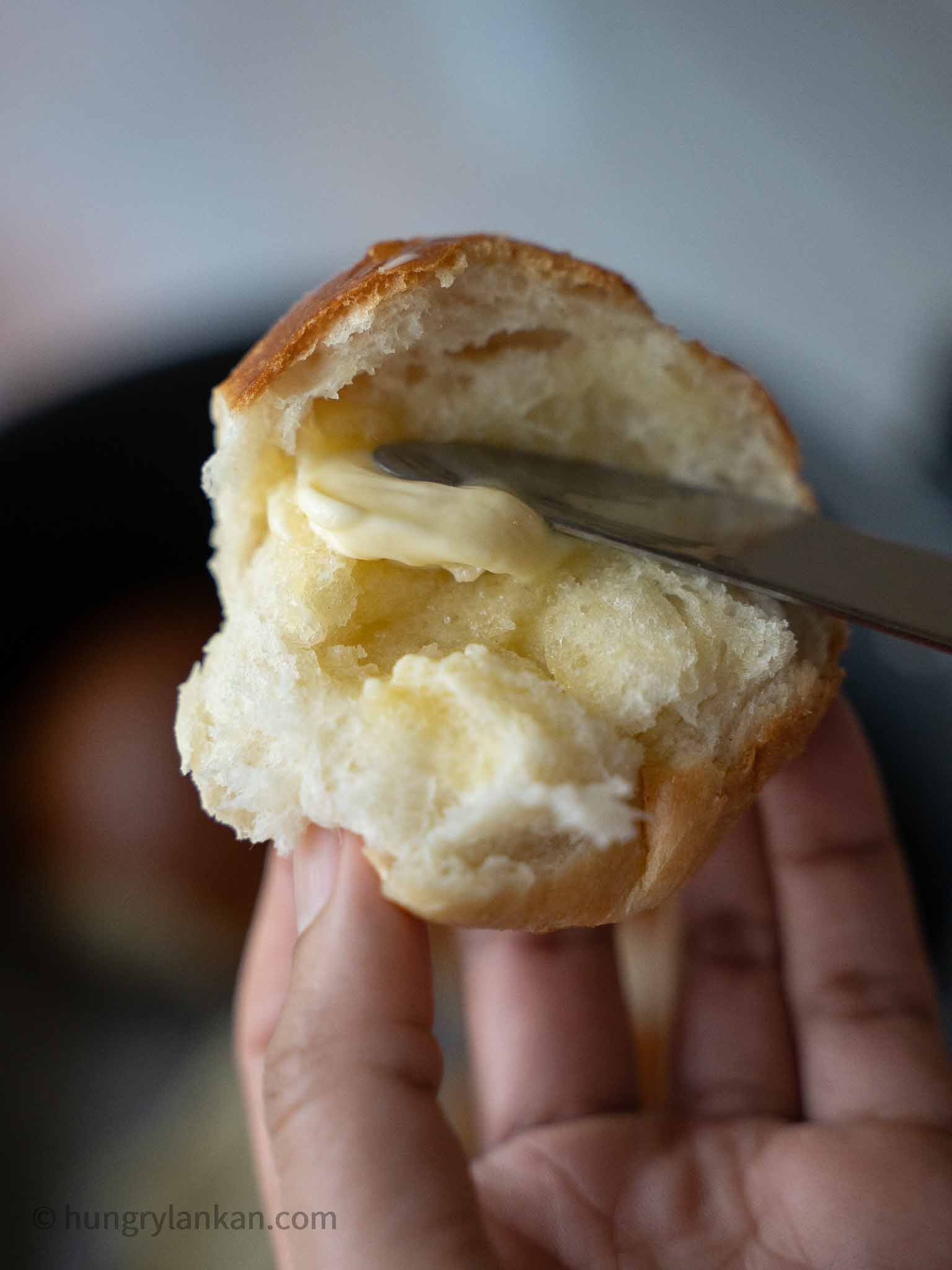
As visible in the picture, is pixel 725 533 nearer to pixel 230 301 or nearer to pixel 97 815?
pixel 97 815

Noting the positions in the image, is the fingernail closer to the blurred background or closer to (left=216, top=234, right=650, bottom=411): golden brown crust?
(left=216, top=234, right=650, bottom=411): golden brown crust

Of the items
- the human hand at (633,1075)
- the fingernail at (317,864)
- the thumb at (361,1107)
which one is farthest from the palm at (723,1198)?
the fingernail at (317,864)

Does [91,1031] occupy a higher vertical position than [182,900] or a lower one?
lower

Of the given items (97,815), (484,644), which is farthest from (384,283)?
(97,815)

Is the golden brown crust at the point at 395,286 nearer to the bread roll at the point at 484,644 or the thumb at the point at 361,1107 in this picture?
the bread roll at the point at 484,644

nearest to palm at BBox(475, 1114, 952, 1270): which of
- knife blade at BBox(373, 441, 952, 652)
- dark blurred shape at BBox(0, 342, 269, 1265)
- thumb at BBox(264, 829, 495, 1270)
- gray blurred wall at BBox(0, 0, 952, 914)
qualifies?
thumb at BBox(264, 829, 495, 1270)

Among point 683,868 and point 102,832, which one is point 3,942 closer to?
point 102,832

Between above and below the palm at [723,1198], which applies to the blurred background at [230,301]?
above

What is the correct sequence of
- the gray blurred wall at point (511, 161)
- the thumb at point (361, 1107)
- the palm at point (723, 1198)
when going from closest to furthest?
the thumb at point (361, 1107) → the palm at point (723, 1198) → the gray blurred wall at point (511, 161)

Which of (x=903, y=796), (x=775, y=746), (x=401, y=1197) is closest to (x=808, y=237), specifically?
(x=903, y=796)
